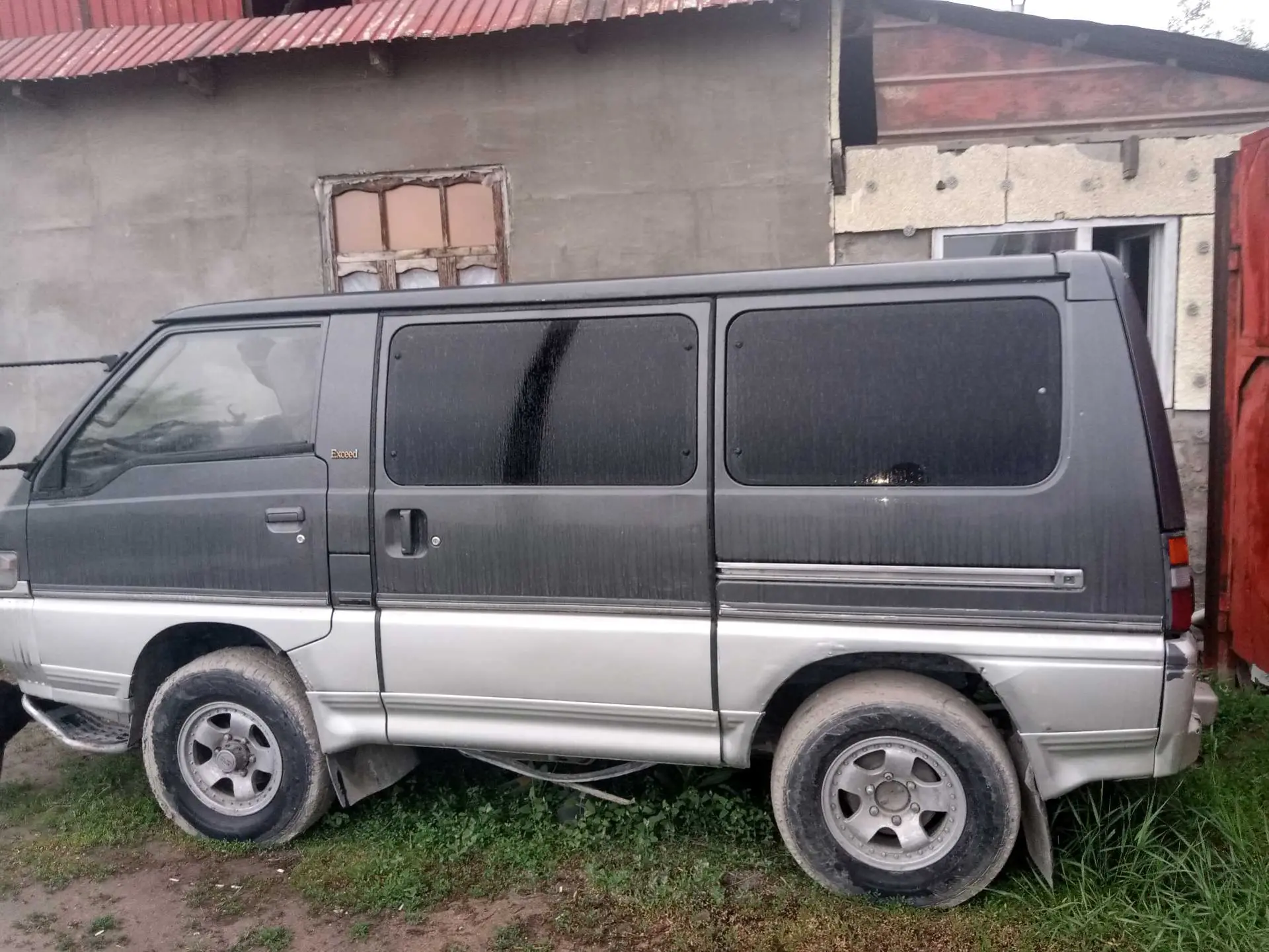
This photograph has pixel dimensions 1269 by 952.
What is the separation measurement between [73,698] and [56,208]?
463 centimetres

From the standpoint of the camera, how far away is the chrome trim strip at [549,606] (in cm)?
315

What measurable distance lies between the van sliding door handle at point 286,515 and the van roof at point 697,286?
75 cm

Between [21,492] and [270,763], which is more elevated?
[21,492]

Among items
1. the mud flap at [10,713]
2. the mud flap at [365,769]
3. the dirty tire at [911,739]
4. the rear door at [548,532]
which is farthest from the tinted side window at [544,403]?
the mud flap at [10,713]

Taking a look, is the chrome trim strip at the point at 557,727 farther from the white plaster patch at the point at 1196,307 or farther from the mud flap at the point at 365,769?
the white plaster patch at the point at 1196,307

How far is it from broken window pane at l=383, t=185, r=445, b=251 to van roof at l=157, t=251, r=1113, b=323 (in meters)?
2.87

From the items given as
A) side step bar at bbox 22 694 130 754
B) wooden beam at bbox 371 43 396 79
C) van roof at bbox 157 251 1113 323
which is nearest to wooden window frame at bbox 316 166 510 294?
wooden beam at bbox 371 43 396 79

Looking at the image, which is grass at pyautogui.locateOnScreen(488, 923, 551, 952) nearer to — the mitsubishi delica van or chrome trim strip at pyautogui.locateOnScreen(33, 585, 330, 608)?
the mitsubishi delica van

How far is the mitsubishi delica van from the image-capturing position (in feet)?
9.37

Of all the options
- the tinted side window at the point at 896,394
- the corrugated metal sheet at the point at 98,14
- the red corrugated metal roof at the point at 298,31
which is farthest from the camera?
the corrugated metal sheet at the point at 98,14

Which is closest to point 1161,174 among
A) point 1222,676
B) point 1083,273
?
point 1222,676

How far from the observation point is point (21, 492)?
3840mm

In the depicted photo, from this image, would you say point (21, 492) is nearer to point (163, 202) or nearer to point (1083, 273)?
point (163, 202)

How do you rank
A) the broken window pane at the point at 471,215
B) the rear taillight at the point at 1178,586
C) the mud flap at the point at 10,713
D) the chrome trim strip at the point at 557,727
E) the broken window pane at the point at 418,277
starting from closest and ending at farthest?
1. the rear taillight at the point at 1178,586
2. the chrome trim strip at the point at 557,727
3. the mud flap at the point at 10,713
4. the broken window pane at the point at 471,215
5. the broken window pane at the point at 418,277
